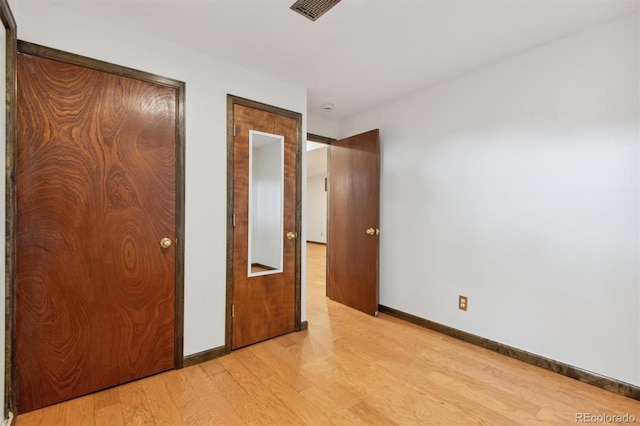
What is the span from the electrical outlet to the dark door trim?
3.20 m

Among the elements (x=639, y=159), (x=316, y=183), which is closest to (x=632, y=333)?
(x=639, y=159)

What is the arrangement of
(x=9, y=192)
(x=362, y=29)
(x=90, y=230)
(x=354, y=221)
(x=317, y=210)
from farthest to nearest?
(x=317, y=210) < (x=354, y=221) < (x=362, y=29) < (x=90, y=230) < (x=9, y=192)

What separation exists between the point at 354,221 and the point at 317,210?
6.88 m

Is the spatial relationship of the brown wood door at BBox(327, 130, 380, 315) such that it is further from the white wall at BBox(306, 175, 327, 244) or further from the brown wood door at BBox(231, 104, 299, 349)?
the white wall at BBox(306, 175, 327, 244)

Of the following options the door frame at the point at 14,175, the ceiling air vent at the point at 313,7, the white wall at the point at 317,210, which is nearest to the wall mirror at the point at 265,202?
the door frame at the point at 14,175

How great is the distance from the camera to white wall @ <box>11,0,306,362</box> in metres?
2.14

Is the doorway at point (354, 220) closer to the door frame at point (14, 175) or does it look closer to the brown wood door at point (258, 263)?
the brown wood door at point (258, 263)

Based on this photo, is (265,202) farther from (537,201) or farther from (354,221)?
(537,201)

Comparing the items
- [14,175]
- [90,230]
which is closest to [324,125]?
[90,230]

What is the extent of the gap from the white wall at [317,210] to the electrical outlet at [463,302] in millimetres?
7364

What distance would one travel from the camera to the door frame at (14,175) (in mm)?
1650

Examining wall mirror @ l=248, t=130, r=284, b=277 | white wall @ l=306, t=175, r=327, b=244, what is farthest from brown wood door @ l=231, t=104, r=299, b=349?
white wall @ l=306, t=175, r=327, b=244

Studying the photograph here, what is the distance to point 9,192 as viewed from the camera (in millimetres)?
1655

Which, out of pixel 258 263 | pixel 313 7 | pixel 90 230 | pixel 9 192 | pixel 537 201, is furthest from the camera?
pixel 258 263
